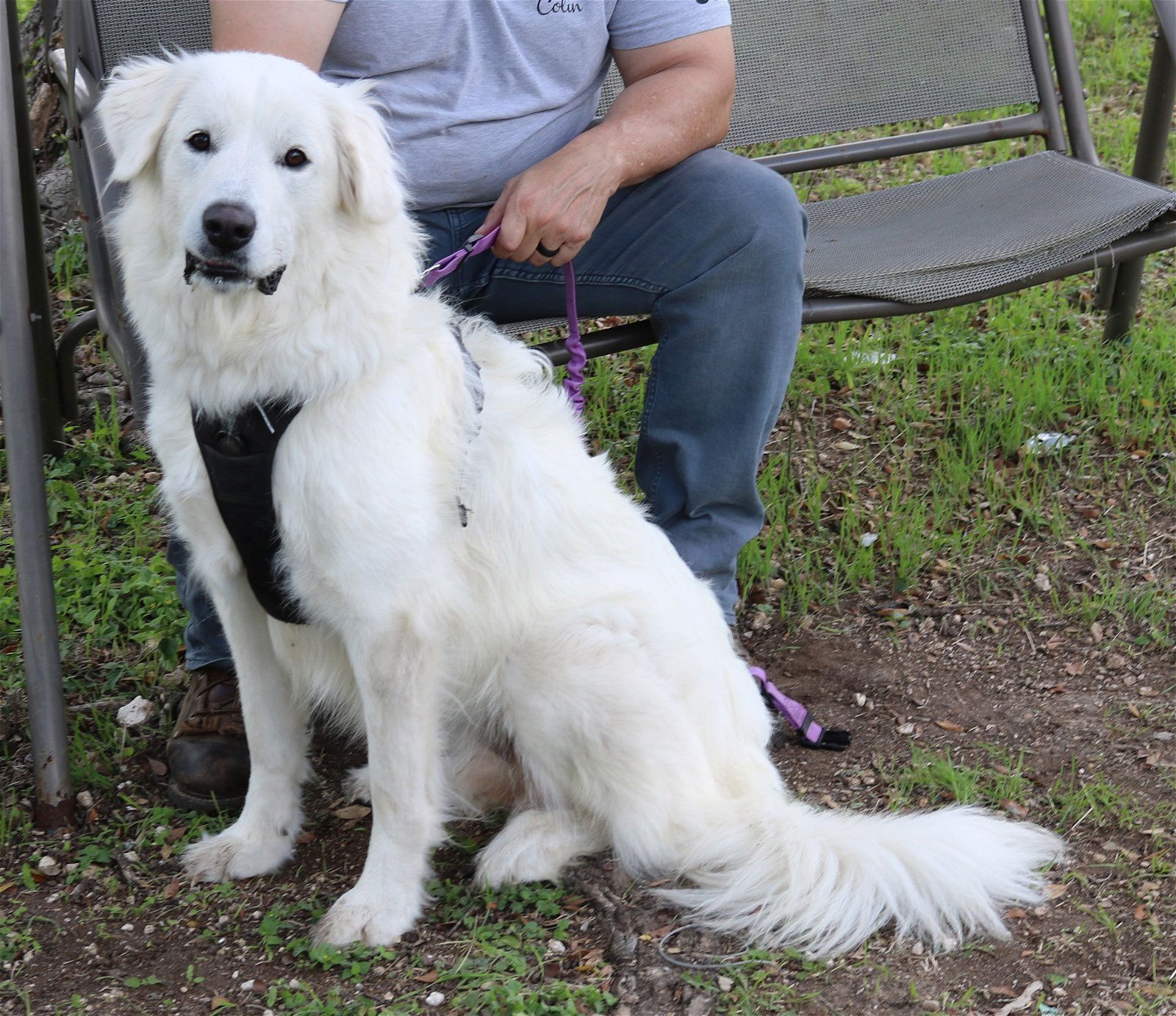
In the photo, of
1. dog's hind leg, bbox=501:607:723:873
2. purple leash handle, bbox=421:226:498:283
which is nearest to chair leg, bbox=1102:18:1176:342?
purple leash handle, bbox=421:226:498:283

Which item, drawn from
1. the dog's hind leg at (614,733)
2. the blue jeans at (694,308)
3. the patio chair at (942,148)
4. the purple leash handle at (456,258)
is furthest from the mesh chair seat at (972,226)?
the dog's hind leg at (614,733)

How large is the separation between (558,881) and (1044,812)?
1.00 m

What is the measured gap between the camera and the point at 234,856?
2275 mm

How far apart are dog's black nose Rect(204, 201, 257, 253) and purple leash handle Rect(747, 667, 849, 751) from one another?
145 cm

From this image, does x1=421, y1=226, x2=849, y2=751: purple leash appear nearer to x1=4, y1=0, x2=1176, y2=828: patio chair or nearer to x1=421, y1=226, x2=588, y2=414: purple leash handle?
x1=421, y1=226, x2=588, y2=414: purple leash handle

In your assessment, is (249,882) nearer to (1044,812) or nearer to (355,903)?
(355,903)

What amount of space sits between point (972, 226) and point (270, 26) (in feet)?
6.35

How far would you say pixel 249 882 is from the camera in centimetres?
227

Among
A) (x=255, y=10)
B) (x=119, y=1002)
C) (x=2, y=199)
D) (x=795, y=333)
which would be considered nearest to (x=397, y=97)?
(x=255, y=10)

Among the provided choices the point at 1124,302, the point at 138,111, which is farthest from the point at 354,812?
the point at 1124,302

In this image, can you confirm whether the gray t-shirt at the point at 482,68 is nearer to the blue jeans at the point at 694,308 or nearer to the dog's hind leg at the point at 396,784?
the blue jeans at the point at 694,308

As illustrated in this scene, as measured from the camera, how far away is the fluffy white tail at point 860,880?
204 centimetres

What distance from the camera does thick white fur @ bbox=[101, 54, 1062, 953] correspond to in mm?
1901

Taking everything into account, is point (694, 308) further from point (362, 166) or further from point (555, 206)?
point (362, 166)
